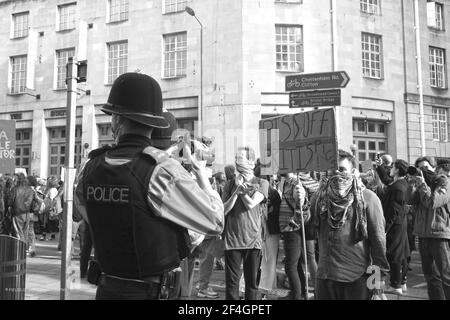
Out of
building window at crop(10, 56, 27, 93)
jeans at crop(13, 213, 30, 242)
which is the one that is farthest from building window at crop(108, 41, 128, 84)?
jeans at crop(13, 213, 30, 242)

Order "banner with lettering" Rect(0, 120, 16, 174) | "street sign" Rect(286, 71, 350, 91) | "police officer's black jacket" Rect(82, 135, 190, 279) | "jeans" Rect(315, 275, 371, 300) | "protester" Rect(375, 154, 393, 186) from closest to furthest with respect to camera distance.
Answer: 1. "police officer's black jacket" Rect(82, 135, 190, 279)
2. "jeans" Rect(315, 275, 371, 300)
3. "protester" Rect(375, 154, 393, 186)
4. "banner with lettering" Rect(0, 120, 16, 174)
5. "street sign" Rect(286, 71, 350, 91)

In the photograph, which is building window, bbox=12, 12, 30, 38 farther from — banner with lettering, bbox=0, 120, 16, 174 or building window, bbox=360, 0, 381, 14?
banner with lettering, bbox=0, 120, 16, 174

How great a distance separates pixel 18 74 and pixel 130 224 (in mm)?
27579

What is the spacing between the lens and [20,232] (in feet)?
34.8

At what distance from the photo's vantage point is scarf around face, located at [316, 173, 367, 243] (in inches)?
155

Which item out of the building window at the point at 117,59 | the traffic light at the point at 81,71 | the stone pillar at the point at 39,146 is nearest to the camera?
the traffic light at the point at 81,71

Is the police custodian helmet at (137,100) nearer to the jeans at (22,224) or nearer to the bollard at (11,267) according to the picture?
the bollard at (11,267)

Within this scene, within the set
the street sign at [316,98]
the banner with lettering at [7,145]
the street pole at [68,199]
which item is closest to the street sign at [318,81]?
the street sign at [316,98]

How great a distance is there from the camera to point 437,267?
5.94 metres

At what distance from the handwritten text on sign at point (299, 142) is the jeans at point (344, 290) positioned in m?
1.51

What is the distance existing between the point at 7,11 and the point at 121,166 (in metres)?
29.3

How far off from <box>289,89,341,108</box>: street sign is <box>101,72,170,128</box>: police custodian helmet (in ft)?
24.2

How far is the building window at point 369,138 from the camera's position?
2167 centimetres
